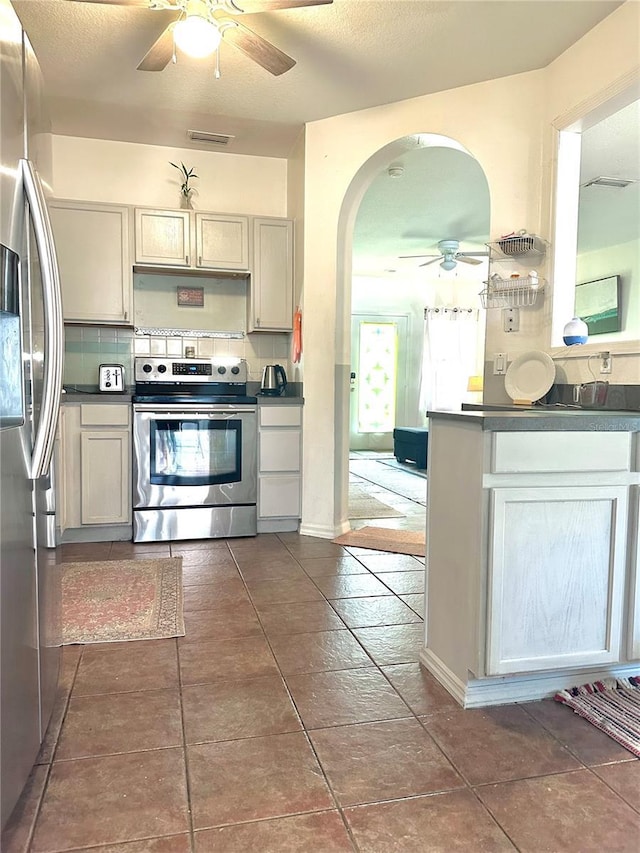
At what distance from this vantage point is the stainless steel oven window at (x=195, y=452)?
3.64 metres

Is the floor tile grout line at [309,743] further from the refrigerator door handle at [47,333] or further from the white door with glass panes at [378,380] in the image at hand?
the white door with glass panes at [378,380]

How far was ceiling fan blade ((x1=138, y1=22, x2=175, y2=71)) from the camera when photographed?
97.1 inches

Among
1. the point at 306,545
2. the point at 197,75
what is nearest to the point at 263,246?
the point at 197,75

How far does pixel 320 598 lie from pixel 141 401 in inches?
66.1

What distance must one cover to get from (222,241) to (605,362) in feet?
8.36

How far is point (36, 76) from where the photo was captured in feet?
5.09

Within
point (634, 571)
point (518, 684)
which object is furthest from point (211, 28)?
point (518, 684)

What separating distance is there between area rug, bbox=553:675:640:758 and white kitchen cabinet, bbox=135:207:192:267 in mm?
3286

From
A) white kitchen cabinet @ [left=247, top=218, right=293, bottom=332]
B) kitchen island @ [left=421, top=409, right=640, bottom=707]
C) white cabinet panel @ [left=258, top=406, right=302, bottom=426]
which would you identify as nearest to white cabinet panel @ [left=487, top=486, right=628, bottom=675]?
kitchen island @ [left=421, top=409, right=640, bottom=707]

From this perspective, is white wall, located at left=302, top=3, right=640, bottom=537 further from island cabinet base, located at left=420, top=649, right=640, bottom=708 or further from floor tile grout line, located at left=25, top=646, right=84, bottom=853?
floor tile grout line, located at left=25, top=646, right=84, bottom=853

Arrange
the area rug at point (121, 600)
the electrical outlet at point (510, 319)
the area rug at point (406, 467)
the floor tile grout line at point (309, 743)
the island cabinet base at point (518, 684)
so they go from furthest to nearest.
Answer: the area rug at point (406, 467)
the electrical outlet at point (510, 319)
the area rug at point (121, 600)
the island cabinet base at point (518, 684)
the floor tile grout line at point (309, 743)

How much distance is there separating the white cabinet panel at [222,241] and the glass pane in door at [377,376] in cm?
483

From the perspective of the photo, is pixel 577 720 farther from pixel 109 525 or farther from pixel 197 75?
pixel 197 75

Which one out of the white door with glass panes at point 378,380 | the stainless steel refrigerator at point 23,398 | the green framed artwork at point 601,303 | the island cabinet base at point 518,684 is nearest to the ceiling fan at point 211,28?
the stainless steel refrigerator at point 23,398
